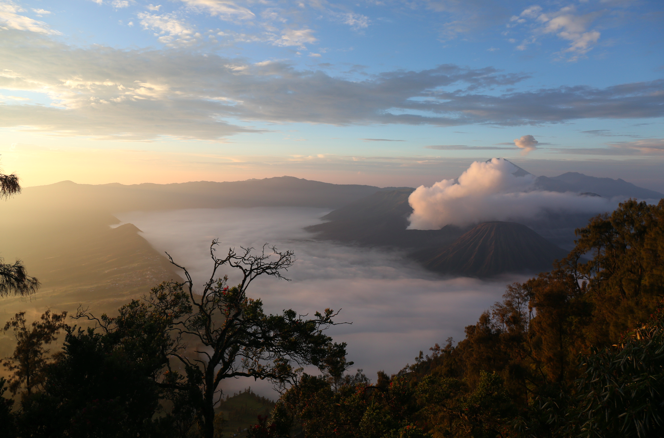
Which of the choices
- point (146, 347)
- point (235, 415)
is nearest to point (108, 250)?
point (235, 415)

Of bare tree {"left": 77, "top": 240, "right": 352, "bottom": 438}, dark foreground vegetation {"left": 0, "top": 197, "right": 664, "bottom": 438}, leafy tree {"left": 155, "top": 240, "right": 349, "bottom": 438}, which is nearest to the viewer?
dark foreground vegetation {"left": 0, "top": 197, "right": 664, "bottom": 438}

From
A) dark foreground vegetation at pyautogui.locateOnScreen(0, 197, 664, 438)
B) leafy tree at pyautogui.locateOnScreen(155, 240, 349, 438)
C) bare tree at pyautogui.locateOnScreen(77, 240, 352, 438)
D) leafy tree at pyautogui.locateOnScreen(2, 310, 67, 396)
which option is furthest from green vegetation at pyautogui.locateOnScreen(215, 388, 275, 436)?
leafy tree at pyautogui.locateOnScreen(155, 240, 349, 438)

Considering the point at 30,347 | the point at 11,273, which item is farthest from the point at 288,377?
the point at 30,347

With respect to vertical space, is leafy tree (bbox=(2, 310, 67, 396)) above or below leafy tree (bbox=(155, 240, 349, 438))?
below

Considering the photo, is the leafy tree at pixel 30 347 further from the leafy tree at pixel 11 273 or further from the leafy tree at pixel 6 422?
the leafy tree at pixel 6 422

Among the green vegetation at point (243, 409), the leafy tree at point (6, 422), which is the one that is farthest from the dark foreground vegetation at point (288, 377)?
the green vegetation at point (243, 409)

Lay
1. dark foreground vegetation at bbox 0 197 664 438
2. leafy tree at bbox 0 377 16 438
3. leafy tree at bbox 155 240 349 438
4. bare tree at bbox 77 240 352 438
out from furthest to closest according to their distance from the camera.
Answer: leafy tree at bbox 155 240 349 438, bare tree at bbox 77 240 352 438, dark foreground vegetation at bbox 0 197 664 438, leafy tree at bbox 0 377 16 438

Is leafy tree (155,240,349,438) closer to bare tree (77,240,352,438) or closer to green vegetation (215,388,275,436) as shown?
bare tree (77,240,352,438)

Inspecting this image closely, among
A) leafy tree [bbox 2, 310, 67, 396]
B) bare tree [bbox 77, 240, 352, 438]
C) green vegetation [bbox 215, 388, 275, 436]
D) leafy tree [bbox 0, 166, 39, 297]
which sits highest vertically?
leafy tree [bbox 0, 166, 39, 297]

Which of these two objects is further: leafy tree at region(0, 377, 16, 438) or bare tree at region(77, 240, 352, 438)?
bare tree at region(77, 240, 352, 438)

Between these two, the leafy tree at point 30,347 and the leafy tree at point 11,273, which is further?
the leafy tree at point 30,347

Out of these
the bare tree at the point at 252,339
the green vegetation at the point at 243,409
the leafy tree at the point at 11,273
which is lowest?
the green vegetation at the point at 243,409

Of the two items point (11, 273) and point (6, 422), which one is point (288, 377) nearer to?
point (6, 422)
